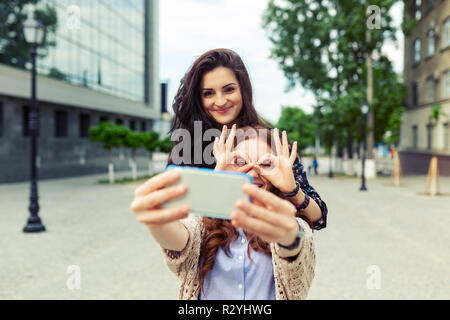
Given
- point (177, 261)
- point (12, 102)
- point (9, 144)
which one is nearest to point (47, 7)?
point (12, 102)

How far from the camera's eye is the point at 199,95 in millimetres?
1693

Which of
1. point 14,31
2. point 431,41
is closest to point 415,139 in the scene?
point 431,41

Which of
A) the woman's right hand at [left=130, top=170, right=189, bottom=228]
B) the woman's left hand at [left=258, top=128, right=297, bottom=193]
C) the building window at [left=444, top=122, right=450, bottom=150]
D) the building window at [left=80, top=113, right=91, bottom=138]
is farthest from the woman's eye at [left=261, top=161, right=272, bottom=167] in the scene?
the building window at [left=80, top=113, right=91, bottom=138]

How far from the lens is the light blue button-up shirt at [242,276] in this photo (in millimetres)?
1594

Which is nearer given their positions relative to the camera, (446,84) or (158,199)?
(158,199)

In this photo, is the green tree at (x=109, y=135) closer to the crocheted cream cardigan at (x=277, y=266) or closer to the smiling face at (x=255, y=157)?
the crocheted cream cardigan at (x=277, y=266)

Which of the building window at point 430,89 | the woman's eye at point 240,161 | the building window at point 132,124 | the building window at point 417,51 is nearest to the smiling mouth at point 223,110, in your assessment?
the woman's eye at point 240,161

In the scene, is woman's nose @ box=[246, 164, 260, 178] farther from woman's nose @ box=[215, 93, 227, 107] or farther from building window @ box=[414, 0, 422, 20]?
building window @ box=[414, 0, 422, 20]

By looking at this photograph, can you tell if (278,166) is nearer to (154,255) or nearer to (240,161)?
(240,161)

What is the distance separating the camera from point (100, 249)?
8102mm

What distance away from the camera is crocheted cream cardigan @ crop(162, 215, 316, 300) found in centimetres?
146

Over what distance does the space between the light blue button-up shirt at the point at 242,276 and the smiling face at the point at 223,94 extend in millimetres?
477

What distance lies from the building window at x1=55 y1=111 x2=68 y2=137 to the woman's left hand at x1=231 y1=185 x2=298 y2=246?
1148 inches

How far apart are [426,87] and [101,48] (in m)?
24.6
